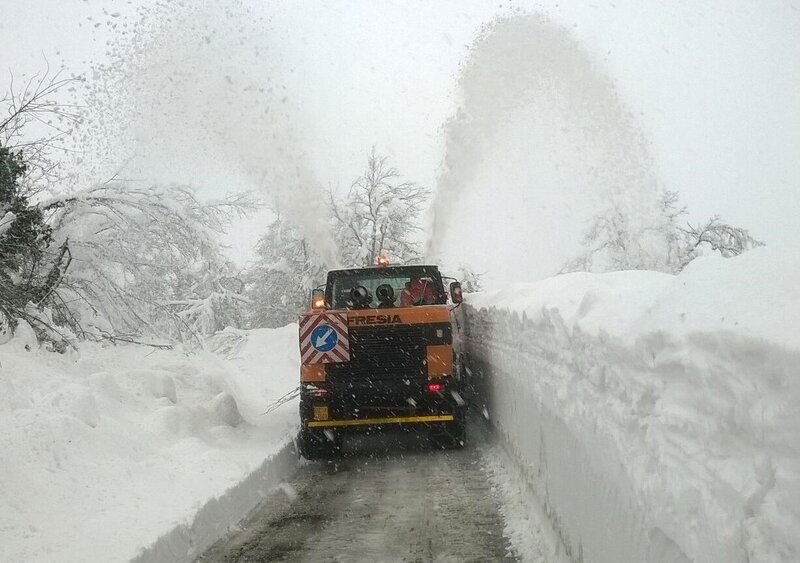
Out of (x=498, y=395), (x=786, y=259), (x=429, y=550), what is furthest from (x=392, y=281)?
(x=786, y=259)

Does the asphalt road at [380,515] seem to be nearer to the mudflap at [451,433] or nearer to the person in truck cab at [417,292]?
the mudflap at [451,433]

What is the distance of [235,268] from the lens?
116 feet

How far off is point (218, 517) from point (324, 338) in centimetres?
289

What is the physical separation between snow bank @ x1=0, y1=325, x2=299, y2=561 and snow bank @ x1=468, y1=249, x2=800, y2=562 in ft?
8.84

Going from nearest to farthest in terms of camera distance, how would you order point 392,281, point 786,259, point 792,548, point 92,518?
1. point 792,548
2. point 786,259
3. point 92,518
4. point 392,281

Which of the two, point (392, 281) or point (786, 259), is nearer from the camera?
point (786, 259)

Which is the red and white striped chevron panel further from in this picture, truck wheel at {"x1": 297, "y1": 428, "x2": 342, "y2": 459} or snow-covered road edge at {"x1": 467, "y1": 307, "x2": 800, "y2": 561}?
snow-covered road edge at {"x1": 467, "y1": 307, "x2": 800, "y2": 561}

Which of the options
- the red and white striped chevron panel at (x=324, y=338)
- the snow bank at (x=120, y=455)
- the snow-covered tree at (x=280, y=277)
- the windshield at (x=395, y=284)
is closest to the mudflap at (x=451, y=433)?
the red and white striped chevron panel at (x=324, y=338)

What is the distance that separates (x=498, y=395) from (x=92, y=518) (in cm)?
491

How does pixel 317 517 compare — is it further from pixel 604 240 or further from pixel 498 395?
pixel 604 240

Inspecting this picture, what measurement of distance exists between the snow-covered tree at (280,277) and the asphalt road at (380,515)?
83.3 ft

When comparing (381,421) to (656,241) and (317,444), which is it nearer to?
(317,444)

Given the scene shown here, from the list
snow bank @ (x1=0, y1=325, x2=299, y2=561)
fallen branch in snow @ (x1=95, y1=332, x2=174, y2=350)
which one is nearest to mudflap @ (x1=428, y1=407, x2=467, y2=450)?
snow bank @ (x1=0, y1=325, x2=299, y2=561)

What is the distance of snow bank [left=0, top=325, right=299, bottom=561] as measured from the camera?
4.61 m
